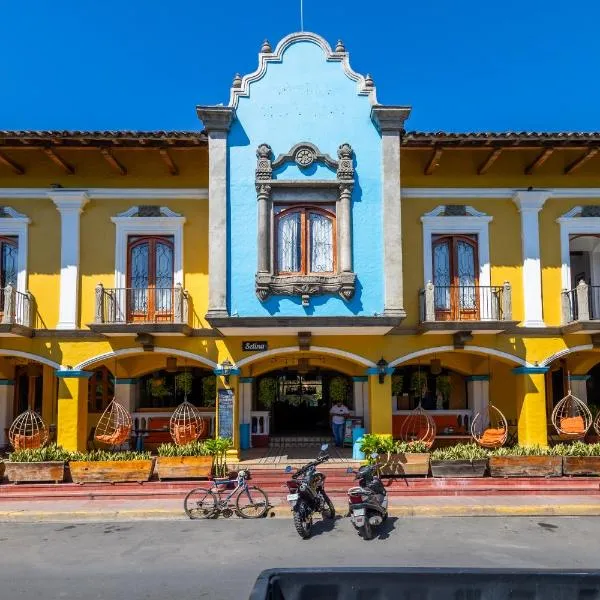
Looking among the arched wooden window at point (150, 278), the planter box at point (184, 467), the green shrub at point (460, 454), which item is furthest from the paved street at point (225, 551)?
the arched wooden window at point (150, 278)

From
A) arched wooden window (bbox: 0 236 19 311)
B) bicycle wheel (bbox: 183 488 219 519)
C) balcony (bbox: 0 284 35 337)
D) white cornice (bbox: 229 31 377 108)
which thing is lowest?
bicycle wheel (bbox: 183 488 219 519)

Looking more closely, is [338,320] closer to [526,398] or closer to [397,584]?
[526,398]

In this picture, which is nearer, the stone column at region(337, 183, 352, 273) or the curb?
the curb

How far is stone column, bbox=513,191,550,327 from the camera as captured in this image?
15.2m

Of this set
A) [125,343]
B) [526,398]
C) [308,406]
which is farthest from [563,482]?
[125,343]

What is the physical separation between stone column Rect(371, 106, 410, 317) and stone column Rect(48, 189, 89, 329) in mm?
7761

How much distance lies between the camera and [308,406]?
1970 cm

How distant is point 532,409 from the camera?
48.7ft

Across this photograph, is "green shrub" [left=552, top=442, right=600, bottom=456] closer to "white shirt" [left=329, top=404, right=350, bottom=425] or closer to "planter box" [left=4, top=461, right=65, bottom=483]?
"white shirt" [left=329, top=404, right=350, bottom=425]

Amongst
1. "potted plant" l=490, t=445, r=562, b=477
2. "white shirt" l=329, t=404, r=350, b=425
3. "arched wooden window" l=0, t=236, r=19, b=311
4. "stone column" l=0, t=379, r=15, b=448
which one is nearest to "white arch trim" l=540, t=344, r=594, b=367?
"potted plant" l=490, t=445, r=562, b=477

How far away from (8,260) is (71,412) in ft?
14.6

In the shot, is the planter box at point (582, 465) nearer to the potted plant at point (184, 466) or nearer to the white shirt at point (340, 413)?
the white shirt at point (340, 413)

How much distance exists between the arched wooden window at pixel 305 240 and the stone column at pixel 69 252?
5.38m

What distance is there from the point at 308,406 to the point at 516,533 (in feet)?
33.7
